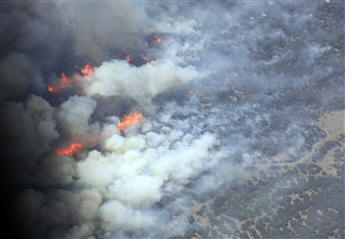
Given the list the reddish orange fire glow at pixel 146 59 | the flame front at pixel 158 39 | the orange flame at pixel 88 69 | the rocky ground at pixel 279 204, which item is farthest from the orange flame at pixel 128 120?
the flame front at pixel 158 39

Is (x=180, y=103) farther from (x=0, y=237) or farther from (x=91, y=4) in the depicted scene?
(x=0, y=237)

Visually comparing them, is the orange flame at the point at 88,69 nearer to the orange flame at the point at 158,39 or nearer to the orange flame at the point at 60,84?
the orange flame at the point at 60,84

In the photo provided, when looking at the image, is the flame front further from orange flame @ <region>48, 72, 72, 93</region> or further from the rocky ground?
the rocky ground

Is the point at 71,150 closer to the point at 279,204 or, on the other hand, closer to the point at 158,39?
the point at 279,204

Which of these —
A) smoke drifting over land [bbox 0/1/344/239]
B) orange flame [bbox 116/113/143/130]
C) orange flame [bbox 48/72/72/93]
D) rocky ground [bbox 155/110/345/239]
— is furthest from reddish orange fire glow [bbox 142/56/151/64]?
rocky ground [bbox 155/110/345/239]

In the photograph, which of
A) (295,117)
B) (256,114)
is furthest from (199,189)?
(295,117)

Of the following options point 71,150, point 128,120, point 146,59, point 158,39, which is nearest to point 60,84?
point 128,120
